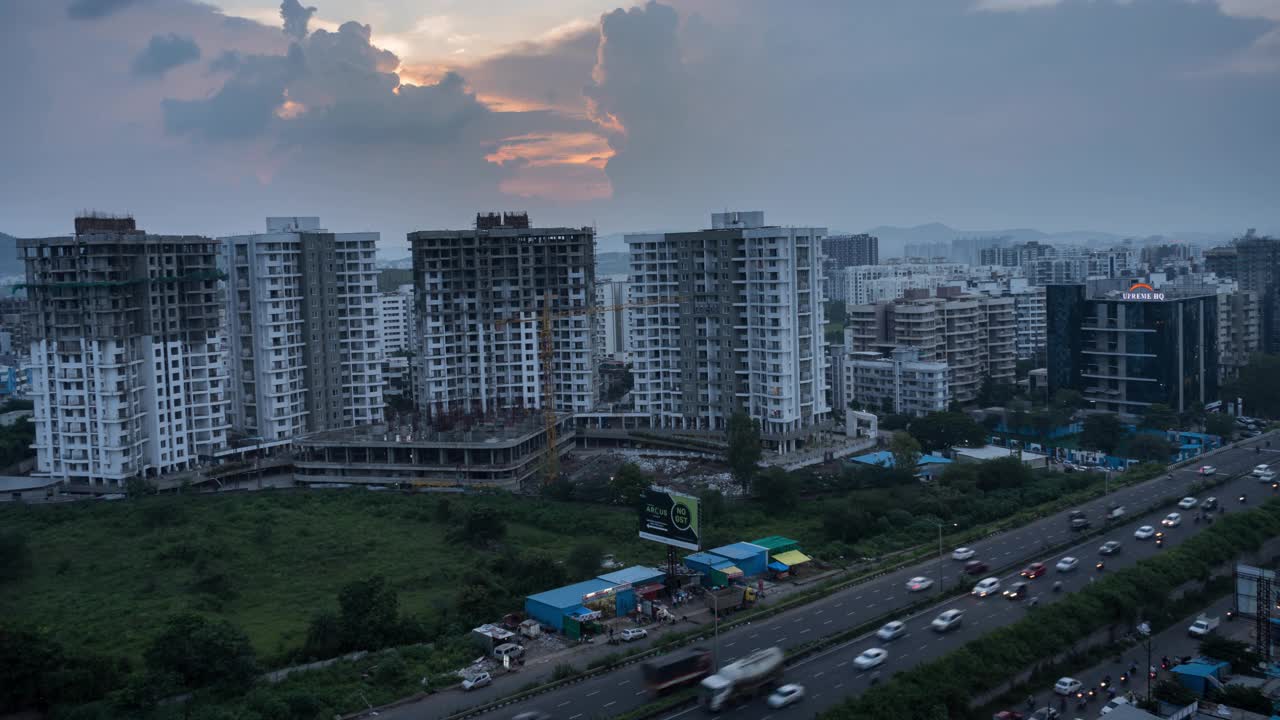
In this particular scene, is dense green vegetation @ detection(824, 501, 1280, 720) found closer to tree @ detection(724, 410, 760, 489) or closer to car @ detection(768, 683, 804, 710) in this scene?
car @ detection(768, 683, 804, 710)

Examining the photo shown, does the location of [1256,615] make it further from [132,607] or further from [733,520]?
[132,607]

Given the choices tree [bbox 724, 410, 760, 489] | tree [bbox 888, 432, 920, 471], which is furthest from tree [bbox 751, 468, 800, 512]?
tree [bbox 888, 432, 920, 471]

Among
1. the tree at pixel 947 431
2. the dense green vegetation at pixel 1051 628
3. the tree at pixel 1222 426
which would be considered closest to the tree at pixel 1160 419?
the tree at pixel 1222 426

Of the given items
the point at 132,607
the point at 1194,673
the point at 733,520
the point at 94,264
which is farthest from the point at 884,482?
the point at 94,264

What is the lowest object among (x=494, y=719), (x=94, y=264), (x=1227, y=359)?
(x=494, y=719)

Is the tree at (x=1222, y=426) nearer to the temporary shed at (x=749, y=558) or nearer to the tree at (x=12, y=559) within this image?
the temporary shed at (x=749, y=558)
